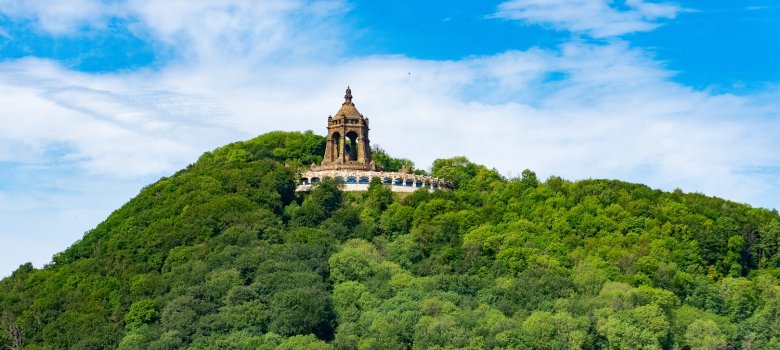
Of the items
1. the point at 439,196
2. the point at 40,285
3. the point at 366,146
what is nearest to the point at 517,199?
the point at 439,196

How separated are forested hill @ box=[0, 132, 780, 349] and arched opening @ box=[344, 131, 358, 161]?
576 cm

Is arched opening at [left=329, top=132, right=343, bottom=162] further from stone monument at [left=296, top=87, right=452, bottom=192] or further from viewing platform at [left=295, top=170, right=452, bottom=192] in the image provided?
viewing platform at [left=295, top=170, right=452, bottom=192]

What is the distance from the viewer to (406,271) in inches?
4621

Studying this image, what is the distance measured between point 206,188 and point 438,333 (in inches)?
1401

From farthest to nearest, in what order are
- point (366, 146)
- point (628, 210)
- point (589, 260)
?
point (366, 146)
point (628, 210)
point (589, 260)

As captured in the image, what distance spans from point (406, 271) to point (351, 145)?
2590 cm

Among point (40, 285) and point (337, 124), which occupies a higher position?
point (337, 124)

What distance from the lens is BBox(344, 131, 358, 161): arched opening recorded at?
457 feet

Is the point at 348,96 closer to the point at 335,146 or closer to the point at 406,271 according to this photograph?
the point at 335,146

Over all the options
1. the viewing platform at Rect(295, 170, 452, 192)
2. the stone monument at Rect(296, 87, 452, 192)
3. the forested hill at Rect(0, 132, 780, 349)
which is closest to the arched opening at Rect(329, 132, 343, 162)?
the stone monument at Rect(296, 87, 452, 192)

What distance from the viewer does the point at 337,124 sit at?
139 metres

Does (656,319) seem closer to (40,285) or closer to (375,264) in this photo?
(375,264)

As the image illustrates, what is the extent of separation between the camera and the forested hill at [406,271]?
10575 cm

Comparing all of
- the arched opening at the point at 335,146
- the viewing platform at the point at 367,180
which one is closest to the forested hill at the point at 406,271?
the viewing platform at the point at 367,180
